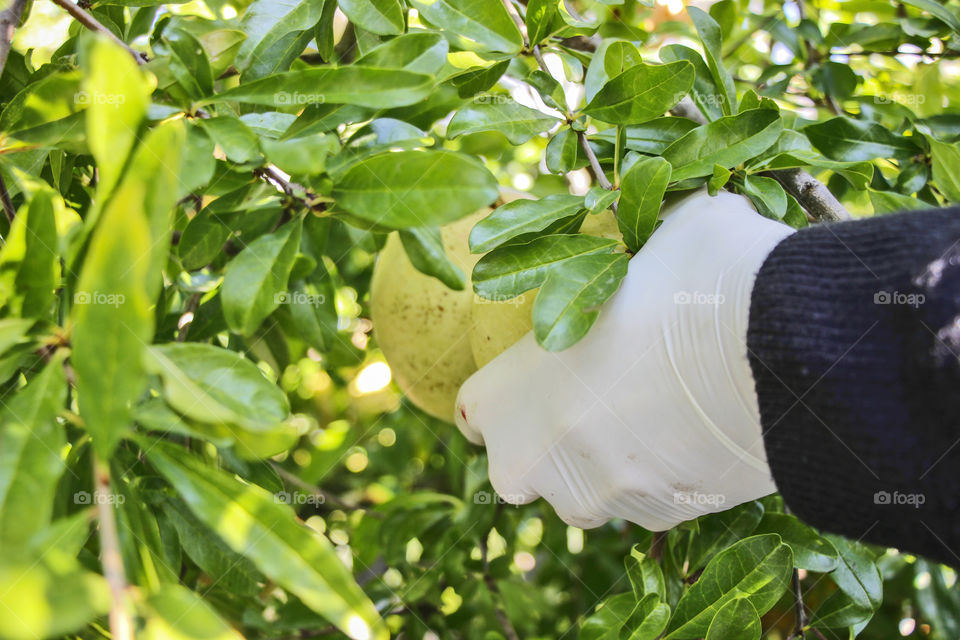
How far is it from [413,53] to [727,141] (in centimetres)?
27

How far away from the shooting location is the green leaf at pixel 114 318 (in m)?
0.33

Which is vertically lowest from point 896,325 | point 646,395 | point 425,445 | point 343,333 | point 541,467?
point 425,445

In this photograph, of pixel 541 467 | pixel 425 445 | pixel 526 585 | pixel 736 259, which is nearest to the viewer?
pixel 736 259

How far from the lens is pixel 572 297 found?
1.85 feet

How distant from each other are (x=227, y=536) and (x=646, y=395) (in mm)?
300

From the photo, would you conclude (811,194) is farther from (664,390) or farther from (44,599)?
(44,599)

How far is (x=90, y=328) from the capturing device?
36 cm

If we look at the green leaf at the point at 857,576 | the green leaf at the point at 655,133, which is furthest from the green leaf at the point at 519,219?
the green leaf at the point at 857,576

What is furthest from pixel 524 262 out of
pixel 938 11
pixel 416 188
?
pixel 938 11

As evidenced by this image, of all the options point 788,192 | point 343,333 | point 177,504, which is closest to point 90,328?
point 177,504

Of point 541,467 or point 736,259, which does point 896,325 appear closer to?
point 736,259
